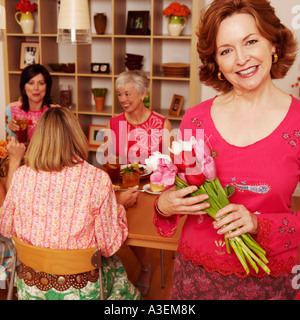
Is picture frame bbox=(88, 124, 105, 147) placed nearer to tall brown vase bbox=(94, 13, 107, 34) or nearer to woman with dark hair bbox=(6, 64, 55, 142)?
woman with dark hair bbox=(6, 64, 55, 142)

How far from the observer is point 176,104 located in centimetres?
420

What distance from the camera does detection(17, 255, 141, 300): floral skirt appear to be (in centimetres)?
170

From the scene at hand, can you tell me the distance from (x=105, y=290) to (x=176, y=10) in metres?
2.98

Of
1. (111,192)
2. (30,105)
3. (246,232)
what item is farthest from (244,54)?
(30,105)

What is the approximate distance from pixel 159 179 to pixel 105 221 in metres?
0.75

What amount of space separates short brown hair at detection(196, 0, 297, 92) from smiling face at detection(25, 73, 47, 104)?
2.56 m

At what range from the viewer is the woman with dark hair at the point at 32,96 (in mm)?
3469

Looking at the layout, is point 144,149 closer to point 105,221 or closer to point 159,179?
point 105,221

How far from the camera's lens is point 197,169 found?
1.05 m

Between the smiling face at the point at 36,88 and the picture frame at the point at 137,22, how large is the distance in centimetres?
115

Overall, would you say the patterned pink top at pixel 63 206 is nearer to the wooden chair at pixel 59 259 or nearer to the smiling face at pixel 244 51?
the wooden chair at pixel 59 259

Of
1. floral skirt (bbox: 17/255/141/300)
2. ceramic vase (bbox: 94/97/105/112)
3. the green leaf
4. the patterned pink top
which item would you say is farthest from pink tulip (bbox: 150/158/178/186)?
ceramic vase (bbox: 94/97/105/112)

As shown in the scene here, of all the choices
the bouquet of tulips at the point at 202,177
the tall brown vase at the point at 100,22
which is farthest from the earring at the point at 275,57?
the tall brown vase at the point at 100,22

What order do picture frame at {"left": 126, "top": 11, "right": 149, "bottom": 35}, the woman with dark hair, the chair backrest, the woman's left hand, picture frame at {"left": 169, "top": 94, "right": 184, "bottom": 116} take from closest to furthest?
the woman's left hand
the chair backrest
the woman with dark hair
picture frame at {"left": 126, "top": 11, "right": 149, "bottom": 35}
picture frame at {"left": 169, "top": 94, "right": 184, "bottom": 116}
